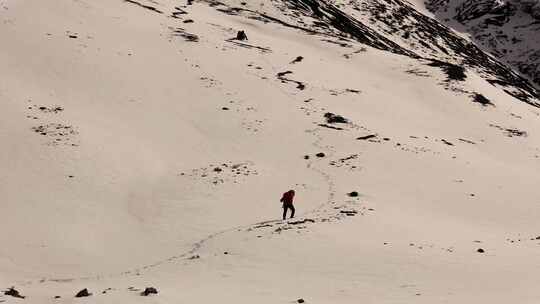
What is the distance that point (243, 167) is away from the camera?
3212cm

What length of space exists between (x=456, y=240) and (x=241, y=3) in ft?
232

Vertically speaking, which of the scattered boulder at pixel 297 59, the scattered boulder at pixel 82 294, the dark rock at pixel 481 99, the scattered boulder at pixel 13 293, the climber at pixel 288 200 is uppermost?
the scattered boulder at pixel 82 294

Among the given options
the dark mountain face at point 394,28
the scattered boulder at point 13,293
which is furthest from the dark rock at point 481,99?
the scattered boulder at point 13,293

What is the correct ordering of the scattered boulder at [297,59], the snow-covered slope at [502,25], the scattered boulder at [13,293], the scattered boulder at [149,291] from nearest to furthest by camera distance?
the scattered boulder at [149,291], the scattered boulder at [13,293], the scattered boulder at [297,59], the snow-covered slope at [502,25]

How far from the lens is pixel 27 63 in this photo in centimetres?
4000

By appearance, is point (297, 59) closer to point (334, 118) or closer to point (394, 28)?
point (334, 118)

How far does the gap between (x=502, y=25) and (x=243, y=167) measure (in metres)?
122

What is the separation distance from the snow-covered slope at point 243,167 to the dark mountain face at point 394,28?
1607 centimetres

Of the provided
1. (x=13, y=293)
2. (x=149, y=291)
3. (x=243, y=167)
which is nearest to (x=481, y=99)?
(x=243, y=167)

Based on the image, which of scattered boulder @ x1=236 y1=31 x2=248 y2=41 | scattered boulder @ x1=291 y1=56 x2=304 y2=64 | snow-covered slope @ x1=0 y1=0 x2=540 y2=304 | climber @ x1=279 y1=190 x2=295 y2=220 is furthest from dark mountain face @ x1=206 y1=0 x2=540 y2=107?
climber @ x1=279 y1=190 x2=295 y2=220

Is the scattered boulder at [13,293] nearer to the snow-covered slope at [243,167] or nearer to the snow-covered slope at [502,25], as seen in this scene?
Answer: the snow-covered slope at [243,167]

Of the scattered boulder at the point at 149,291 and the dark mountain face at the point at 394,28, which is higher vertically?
the scattered boulder at the point at 149,291

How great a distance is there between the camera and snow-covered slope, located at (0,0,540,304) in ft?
59.5

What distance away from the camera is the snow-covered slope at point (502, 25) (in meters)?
125
